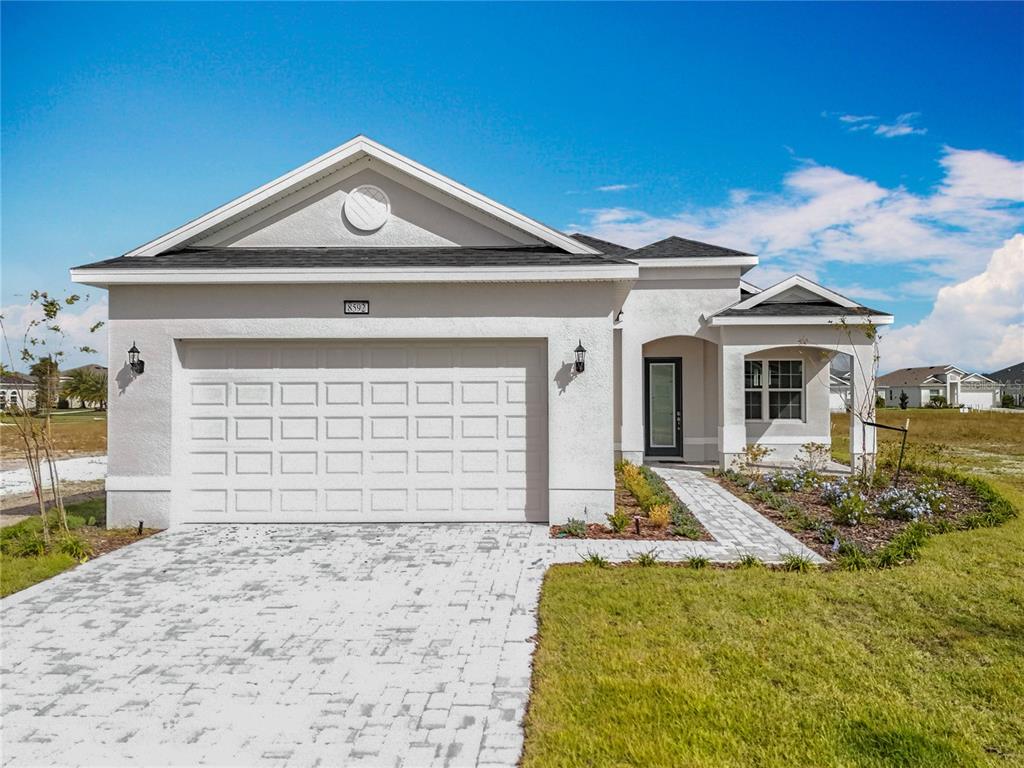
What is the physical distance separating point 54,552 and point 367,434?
4142 mm

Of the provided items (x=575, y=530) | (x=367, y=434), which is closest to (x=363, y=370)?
(x=367, y=434)

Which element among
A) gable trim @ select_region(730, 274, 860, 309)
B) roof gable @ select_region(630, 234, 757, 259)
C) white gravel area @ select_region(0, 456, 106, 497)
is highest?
roof gable @ select_region(630, 234, 757, 259)

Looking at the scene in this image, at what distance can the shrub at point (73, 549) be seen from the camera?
25.3 ft

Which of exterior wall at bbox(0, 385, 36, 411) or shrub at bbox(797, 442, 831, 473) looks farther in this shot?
shrub at bbox(797, 442, 831, 473)

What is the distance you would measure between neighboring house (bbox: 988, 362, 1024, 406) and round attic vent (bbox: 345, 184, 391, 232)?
280ft

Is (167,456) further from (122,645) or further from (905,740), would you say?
(905,740)

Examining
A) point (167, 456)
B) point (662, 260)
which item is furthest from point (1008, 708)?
point (662, 260)

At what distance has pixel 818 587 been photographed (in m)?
6.39

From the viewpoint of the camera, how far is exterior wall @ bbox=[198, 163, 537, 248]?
9922mm

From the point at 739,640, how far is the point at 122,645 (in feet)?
16.8

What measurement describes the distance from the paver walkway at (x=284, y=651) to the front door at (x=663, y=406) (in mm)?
7717

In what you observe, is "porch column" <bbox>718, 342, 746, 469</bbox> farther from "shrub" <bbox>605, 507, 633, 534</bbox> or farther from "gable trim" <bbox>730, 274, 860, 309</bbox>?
"shrub" <bbox>605, 507, 633, 534</bbox>

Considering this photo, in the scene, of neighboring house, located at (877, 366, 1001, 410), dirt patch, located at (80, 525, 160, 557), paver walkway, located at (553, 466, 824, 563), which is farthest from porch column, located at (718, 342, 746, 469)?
neighboring house, located at (877, 366, 1001, 410)

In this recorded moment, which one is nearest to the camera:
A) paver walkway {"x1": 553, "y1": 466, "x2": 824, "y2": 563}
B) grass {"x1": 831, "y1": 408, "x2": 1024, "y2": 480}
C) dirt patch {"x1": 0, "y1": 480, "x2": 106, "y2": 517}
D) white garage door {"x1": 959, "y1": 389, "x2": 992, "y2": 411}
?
paver walkway {"x1": 553, "y1": 466, "x2": 824, "y2": 563}
